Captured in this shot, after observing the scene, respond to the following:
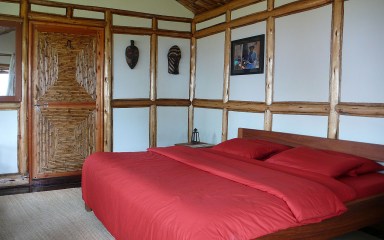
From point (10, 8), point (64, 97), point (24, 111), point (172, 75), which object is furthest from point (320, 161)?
point (10, 8)

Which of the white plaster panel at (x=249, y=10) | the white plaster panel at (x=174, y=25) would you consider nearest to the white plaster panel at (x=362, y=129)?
the white plaster panel at (x=249, y=10)

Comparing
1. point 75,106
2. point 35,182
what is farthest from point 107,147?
point 35,182

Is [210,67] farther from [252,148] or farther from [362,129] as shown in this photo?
[362,129]

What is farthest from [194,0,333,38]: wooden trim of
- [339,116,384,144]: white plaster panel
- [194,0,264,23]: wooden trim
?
[339,116,384,144]: white plaster panel

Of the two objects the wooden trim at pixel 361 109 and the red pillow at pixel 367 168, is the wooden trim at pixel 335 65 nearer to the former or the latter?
the wooden trim at pixel 361 109

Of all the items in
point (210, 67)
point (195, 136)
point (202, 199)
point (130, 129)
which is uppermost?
point (210, 67)

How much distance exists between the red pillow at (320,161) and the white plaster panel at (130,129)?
2.67 meters

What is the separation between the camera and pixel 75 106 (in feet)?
16.3

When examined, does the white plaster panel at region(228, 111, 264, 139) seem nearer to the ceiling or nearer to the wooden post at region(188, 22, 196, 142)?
the wooden post at region(188, 22, 196, 142)

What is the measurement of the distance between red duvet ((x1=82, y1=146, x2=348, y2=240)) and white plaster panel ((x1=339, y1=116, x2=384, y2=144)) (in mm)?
958

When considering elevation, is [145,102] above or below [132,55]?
below

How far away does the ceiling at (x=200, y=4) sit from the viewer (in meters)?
5.16

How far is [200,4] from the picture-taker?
542cm

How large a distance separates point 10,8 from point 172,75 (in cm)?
246
